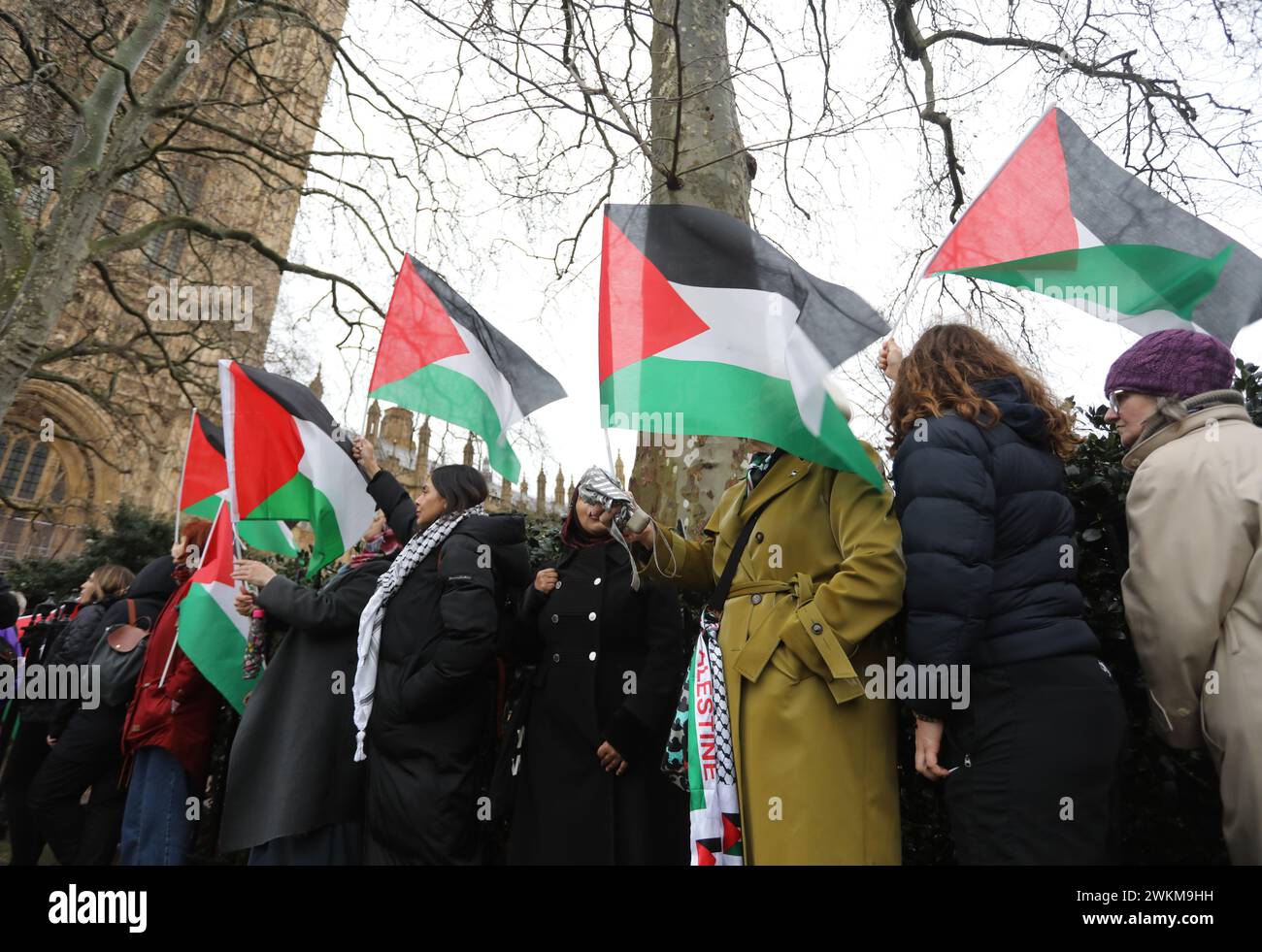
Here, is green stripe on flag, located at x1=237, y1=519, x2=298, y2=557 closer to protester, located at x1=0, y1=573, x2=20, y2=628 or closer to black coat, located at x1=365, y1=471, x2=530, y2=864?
black coat, located at x1=365, y1=471, x2=530, y2=864

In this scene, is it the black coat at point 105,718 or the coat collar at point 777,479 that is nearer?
the coat collar at point 777,479

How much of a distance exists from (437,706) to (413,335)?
202 centimetres

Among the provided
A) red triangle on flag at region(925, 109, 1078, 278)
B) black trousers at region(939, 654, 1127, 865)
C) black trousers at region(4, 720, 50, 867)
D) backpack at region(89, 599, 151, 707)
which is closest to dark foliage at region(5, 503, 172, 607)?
black trousers at region(4, 720, 50, 867)

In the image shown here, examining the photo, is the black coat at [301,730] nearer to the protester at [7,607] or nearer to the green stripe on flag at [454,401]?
the green stripe on flag at [454,401]

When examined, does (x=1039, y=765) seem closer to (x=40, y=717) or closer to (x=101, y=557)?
(x=40, y=717)

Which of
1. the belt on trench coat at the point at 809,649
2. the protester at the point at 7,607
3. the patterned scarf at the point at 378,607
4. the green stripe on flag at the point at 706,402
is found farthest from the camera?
the protester at the point at 7,607

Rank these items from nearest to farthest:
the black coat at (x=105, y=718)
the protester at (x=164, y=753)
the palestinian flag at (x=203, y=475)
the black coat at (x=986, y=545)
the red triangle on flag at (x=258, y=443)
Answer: the black coat at (x=986, y=545) → the protester at (x=164, y=753) → the red triangle on flag at (x=258, y=443) → the black coat at (x=105, y=718) → the palestinian flag at (x=203, y=475)

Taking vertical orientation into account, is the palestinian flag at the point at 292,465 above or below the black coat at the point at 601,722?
above

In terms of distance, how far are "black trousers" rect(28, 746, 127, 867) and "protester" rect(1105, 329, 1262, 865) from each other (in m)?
4.93

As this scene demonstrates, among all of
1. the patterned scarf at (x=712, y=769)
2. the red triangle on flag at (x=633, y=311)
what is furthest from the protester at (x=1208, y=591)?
the red triangle on flag at (x=633, y=311)

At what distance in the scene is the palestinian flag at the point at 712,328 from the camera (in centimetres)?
270

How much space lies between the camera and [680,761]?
2691 mm

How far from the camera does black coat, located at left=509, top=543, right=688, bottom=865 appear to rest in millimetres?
2936

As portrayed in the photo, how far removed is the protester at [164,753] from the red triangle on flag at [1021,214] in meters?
4.12
